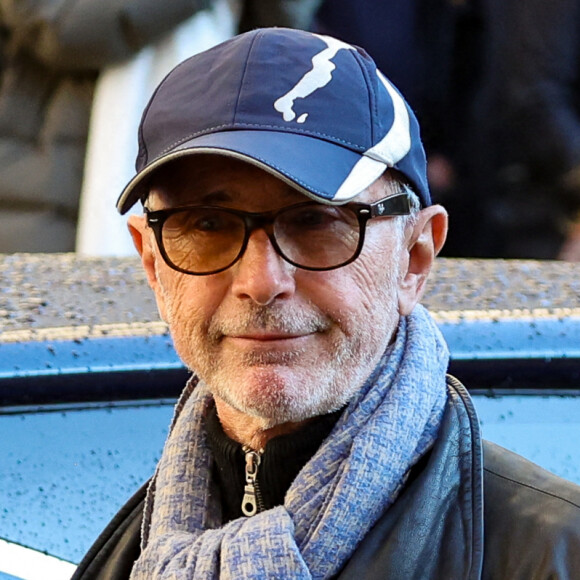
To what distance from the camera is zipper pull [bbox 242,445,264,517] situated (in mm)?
1290

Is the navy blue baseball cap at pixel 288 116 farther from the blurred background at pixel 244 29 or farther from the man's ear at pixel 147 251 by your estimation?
the blurred background at pixel 244 29

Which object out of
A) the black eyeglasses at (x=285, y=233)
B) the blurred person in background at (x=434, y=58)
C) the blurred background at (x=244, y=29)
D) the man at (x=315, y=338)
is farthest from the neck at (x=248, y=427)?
the blurred person in background at (x=434, y=58)

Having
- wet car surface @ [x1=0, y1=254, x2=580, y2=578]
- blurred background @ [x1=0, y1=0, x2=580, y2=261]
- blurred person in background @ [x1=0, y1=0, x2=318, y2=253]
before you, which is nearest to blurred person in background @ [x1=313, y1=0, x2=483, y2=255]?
blurred background @ [x1=0, y1=0, x2=580, y2=261]

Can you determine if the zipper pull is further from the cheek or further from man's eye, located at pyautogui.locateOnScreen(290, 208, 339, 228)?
man's eye, located at pyautogui.locateOnScreen(290, 208, 339, 228)

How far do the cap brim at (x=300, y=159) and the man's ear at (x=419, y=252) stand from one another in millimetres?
174

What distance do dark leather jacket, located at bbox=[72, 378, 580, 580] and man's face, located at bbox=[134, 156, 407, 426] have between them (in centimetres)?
15

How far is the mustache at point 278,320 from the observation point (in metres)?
1.20

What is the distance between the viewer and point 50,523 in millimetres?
1480

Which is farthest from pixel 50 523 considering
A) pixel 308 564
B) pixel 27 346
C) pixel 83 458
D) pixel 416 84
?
pixel 416 84

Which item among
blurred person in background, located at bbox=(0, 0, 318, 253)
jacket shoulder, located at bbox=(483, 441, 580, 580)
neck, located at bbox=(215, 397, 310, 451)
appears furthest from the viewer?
blurred person in background, located at bbox=(0, 0, 318, 253)

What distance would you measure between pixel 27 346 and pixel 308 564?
0.66 m

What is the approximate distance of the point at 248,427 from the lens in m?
1.36

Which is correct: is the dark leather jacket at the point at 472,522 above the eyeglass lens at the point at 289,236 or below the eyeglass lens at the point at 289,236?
below

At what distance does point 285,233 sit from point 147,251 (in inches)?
13.2
